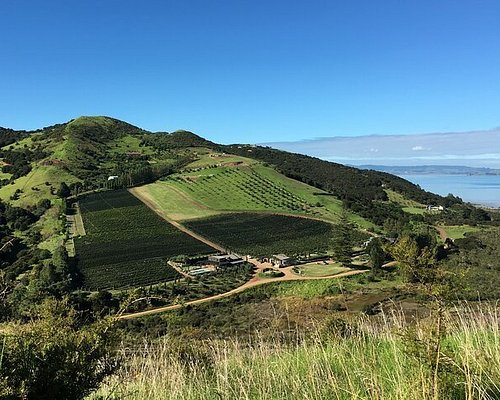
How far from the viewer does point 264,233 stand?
70.1m

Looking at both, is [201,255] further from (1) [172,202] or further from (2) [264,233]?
(1) [172,202]

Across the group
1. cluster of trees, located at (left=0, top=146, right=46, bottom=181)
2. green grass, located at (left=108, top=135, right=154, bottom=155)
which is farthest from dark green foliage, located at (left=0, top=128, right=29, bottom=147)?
green grass, located at (left=108, top=135, right=154, bottom=155)

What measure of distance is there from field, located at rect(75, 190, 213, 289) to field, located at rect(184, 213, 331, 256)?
4.68 metres

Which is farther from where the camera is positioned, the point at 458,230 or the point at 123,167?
the point at 123,167

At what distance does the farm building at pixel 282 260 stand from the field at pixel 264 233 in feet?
11.2

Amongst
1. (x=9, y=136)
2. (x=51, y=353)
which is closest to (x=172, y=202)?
(x=51, y=353)

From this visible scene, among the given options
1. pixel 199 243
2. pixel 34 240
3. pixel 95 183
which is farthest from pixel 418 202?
pixel 34 240

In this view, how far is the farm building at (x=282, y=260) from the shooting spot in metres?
55.8

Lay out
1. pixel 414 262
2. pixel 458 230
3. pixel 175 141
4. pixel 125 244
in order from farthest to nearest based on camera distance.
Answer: pixel 175 141 → pixel 458 230 → pixel 125 244 → pixel 414 262

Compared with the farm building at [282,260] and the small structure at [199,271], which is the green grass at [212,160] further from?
the small structure at [199,271]

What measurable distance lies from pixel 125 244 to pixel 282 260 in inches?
938

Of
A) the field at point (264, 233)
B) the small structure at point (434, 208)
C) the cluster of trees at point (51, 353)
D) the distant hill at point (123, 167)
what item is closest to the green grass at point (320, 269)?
the field at point (264, 233)

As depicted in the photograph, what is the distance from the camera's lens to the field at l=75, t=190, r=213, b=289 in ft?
163

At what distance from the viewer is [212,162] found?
114 m
